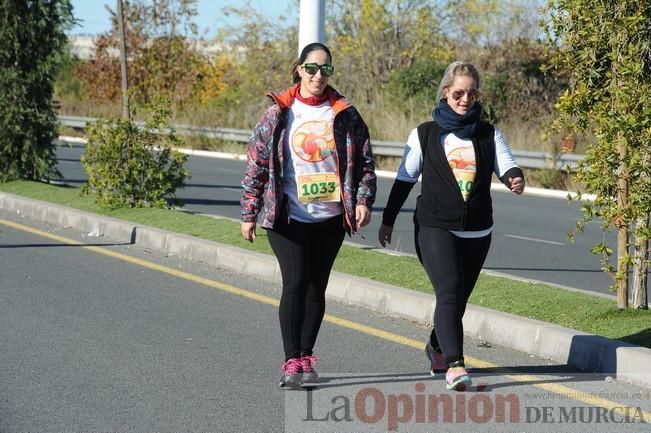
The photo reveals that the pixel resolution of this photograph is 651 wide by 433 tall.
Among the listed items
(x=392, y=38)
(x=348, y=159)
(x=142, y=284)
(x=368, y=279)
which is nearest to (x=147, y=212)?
(x=142, y=284)

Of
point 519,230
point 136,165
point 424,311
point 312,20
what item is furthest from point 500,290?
point 519,230

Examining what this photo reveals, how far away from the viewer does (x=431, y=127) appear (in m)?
6.47

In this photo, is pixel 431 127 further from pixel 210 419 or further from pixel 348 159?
pixel 210 419

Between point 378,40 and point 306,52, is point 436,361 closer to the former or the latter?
point 306,52

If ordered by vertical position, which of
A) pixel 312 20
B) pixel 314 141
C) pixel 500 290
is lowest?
pixel 500 290

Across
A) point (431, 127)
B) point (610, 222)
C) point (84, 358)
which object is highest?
point (431, 127)

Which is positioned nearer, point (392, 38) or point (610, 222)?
point (610, 222)

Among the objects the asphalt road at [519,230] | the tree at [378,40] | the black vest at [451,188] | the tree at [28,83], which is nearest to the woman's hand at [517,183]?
the black vest at [451,188]

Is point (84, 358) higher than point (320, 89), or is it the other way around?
point (320, 89)

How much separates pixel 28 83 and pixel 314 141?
507 inches

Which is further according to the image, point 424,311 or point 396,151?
point 396,151

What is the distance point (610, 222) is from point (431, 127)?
203 centimetres

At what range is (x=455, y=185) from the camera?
6.33 metres

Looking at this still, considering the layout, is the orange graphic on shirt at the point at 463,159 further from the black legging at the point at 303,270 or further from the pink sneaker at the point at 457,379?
the pink sneaker at the point at 457,379
